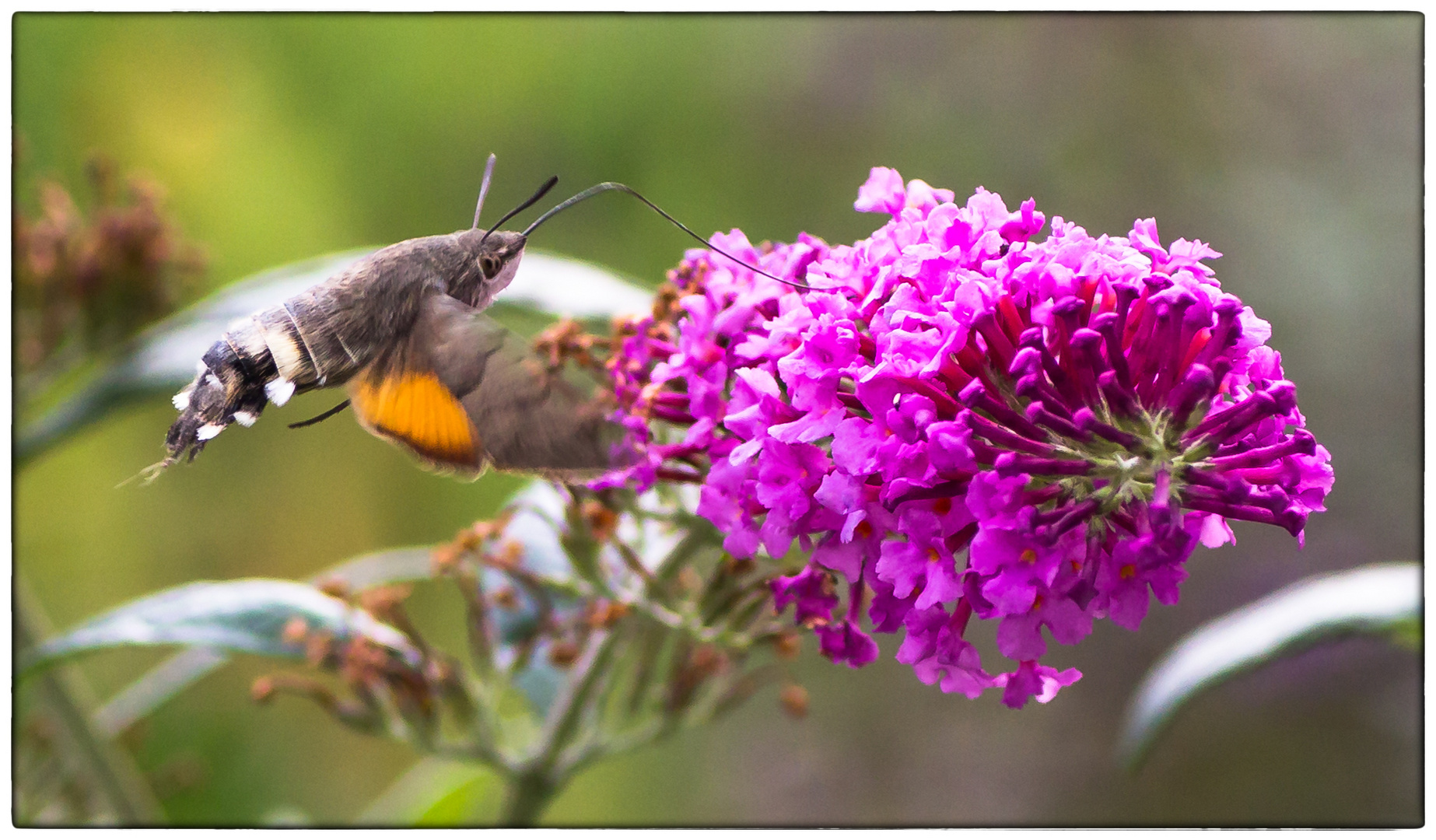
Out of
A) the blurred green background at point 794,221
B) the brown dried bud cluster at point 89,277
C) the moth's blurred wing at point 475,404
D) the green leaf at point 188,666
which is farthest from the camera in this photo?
the blurred green background at point 794,221

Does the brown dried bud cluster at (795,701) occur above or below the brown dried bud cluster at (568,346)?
below

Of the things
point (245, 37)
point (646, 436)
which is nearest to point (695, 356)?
point (646, 436)

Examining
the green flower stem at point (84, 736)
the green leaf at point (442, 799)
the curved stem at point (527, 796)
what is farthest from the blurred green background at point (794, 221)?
the curved stem at point (527, 796)

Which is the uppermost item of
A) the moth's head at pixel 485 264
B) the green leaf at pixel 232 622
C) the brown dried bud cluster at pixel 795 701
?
the moth's head at pixel 485 264

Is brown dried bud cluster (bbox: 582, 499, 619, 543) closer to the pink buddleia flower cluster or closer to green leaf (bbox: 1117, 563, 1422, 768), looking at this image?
the pink buddleia flower cluster

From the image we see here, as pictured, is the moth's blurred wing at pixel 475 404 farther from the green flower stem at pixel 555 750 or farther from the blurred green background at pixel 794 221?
the blurred green background at pixel 794 221

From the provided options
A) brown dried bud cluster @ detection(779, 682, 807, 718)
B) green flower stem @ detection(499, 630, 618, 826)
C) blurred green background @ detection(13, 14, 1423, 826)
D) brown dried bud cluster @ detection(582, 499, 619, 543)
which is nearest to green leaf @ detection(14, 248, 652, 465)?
brown dried bud cluster @ detection(582, 499, 619, 543)

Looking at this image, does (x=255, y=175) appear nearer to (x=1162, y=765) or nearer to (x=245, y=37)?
(x=245, y=37)

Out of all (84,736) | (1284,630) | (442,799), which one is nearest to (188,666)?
(84,736)
